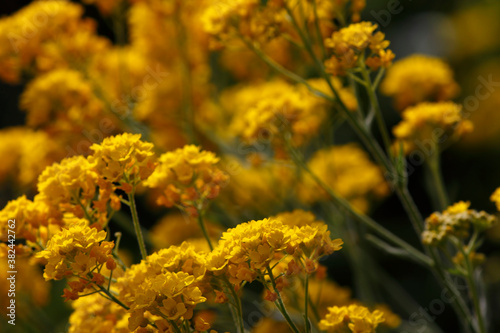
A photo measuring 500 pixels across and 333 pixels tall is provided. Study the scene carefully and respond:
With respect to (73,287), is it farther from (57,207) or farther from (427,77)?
(427,77)

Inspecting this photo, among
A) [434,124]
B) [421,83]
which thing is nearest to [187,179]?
[434,124]

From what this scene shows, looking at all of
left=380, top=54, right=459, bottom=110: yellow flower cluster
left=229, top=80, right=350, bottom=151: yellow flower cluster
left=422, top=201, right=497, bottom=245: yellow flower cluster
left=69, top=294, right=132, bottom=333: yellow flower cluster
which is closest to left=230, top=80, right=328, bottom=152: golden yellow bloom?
left=229, top=80, right=350, bottom=151: yellow flower cluster

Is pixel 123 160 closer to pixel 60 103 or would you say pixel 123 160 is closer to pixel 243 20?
pixel 243 20

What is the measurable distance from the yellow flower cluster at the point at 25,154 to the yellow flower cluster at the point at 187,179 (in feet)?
3.13

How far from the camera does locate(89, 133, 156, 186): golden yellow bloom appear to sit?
3.71ft

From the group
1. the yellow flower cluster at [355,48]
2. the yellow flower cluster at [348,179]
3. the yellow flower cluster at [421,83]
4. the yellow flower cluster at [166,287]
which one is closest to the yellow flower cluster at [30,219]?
the yellow flower cluster at [166,287]

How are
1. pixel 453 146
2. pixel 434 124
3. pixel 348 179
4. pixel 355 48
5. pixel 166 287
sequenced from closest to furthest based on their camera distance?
pixel 166 287 → pixel 355 48 → pixel 434 124 → pixel 348 179 → pixel 453 146

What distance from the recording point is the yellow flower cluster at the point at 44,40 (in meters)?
2.12

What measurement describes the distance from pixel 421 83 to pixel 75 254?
4.87ft

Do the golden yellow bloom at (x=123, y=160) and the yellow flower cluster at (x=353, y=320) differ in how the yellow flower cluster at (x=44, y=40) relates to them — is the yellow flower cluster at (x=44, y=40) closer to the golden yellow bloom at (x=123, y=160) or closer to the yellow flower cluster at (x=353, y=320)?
the golden yellow bloom at (x=123, y=160)

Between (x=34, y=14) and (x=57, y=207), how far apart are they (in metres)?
1.17

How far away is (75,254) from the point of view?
1033mm

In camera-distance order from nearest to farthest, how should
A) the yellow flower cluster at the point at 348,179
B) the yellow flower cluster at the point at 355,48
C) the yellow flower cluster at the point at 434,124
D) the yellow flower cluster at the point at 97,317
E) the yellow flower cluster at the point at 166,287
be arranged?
1. the yellow flower cluster at the point at 166,287
2. the yellow flower cluster at the point at 97,317
3. the yellow flower cluster at the point at 355,48
4. the yellow flower cluster at the point at 434,124
5. the yellow flower cluster at the point at 348,179

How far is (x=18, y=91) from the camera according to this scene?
4250 millimetres
